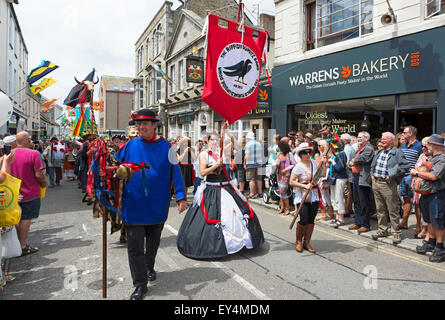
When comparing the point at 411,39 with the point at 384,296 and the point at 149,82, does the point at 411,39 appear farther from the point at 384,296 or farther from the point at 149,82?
the point at 149,82

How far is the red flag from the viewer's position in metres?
4.90

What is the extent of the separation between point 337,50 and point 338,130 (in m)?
2.57

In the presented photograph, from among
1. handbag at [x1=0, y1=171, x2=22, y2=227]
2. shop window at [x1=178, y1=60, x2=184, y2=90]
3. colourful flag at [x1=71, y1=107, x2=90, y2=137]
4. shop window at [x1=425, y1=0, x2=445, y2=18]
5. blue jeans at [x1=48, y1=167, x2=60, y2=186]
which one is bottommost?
blue jeans at [x1=48, y1=167, x2=60, y2=186]

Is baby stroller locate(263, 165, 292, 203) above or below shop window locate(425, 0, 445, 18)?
below

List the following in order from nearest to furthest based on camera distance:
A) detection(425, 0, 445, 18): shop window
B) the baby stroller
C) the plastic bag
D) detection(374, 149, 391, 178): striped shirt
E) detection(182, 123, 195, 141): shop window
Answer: the plastic bag → detection(374, 149, 391, 178): striped shirt → detection(425, 0, 445, 18): shop window → the baby stroller → detection(182, 123, 195, 141): shop window

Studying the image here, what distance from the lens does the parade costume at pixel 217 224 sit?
468 centimetres

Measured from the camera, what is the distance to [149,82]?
30312mm

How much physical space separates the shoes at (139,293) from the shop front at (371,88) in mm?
7570

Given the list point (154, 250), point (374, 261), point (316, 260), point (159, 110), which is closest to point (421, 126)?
point (374, 261)

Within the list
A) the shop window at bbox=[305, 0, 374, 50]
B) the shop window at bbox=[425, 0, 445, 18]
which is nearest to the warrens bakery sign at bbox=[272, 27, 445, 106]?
the shop window at bbox=[425, 0, 445, 18]

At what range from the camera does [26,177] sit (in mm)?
4883

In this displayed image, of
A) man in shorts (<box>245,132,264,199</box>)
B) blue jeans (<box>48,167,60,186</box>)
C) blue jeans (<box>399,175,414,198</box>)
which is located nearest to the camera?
blue jeans (<box>399,175,414,198</box>)

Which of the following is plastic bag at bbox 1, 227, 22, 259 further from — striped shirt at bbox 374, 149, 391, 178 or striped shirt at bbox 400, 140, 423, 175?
striped shirt at bbox 400, 140, 423, 175

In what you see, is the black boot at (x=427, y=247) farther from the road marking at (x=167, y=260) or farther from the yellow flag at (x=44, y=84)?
the yellow flag at (x=44, y=84)
